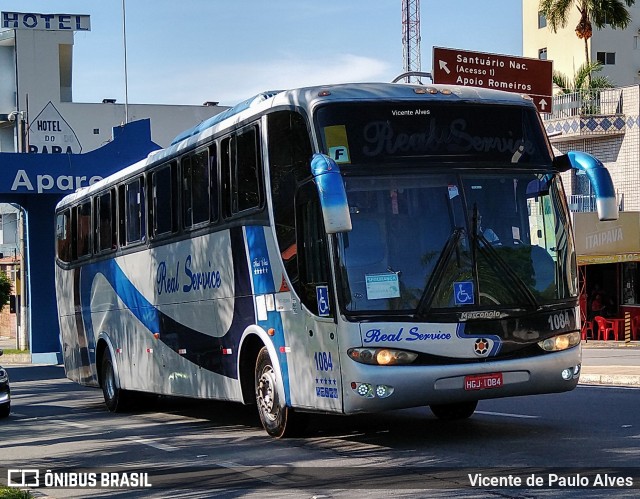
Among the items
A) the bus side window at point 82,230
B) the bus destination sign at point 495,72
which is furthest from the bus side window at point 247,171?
the bus destination sign at point 495,72

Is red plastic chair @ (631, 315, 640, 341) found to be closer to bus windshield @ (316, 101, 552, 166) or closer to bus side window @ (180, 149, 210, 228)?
bus side window @ (180, 149, 210, 228)

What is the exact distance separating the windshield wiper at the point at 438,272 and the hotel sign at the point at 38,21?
6892 cm

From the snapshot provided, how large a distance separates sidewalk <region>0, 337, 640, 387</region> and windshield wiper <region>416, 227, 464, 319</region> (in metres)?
9.74

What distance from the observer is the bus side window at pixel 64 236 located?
21850mm

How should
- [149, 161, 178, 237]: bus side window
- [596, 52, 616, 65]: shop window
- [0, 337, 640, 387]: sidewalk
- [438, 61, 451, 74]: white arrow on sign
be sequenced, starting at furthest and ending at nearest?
[596, 52, 616, 65]: shop window, [438, 61, 451, 74]: white arrow on sign, [0, 337, 640, 387]: sidewalk, [149, 161, 178, 237]: bus side window

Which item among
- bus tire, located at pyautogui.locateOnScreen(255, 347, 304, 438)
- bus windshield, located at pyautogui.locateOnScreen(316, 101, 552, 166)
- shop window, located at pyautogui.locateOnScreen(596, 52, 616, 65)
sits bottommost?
Result: bus tire, located at pyautogui.locateOnScreen(255, 347, 304, 438)

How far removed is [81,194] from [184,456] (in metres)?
9.53

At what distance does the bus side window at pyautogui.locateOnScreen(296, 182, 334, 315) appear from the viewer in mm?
11492

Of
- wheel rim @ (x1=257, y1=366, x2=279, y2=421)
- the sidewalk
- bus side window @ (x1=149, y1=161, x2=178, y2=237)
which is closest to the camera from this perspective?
wheel rim @ (x1=257, y1=366, x2=279, y2=421)

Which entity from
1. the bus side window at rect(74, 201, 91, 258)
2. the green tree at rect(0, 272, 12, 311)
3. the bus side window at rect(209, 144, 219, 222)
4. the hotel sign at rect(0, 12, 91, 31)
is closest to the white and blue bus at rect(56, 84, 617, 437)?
the bus side window at rect(209, 144, 219, 222)

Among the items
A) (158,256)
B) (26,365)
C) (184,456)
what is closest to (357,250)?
(184,456)

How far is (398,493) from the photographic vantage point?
927 cm

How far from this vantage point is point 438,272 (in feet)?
37.1

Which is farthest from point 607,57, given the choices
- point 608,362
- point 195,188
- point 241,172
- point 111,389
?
point 241,172
